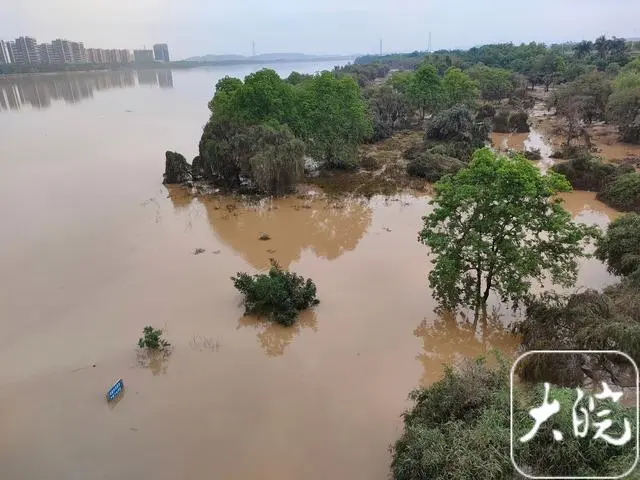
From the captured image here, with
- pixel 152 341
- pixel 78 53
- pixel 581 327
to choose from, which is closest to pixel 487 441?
pixel 581 327

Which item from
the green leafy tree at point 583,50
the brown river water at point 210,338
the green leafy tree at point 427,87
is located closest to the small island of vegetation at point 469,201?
the green leafy tree at point 427,87

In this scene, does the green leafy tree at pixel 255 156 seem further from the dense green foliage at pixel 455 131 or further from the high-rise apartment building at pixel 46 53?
the high-rise apartment building at pixel 46 53

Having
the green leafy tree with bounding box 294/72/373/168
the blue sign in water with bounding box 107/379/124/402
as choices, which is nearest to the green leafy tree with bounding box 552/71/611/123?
the green leafy tree with bounding box 294/72/373/168

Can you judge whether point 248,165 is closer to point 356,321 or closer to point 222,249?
point 222,249

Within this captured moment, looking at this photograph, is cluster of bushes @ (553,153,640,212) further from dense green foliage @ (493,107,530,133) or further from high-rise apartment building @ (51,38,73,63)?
high-rise apartment building @ (51,38,73,63)

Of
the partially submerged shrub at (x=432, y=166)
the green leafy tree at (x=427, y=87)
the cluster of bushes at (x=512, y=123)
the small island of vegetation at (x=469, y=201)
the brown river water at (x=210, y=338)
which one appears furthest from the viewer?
the green leafy tree at (x=427, y=87)

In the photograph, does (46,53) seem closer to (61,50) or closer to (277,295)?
(61,50)

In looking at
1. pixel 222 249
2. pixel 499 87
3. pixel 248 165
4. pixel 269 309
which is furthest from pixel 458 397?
pixel 499 87
